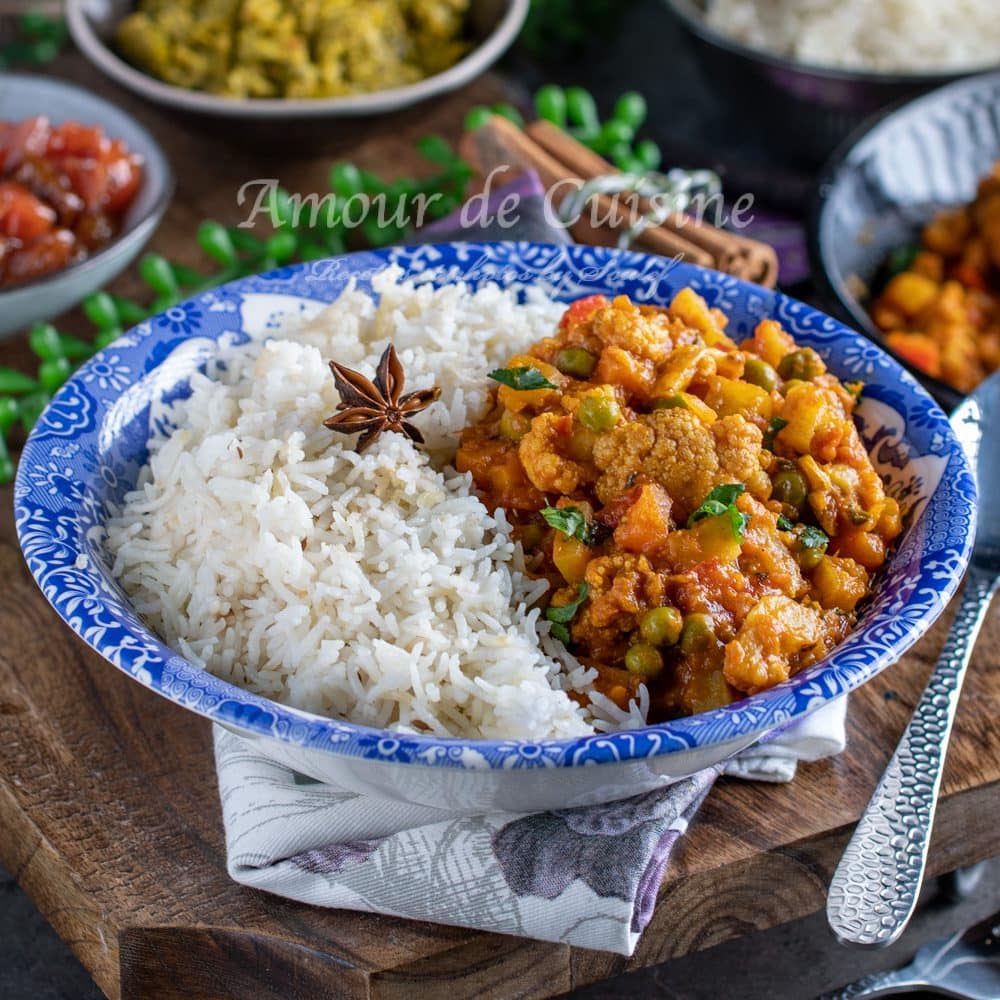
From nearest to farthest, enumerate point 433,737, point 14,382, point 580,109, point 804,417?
point 433,737 < point 804,417 < point 14,382 < point 580,109

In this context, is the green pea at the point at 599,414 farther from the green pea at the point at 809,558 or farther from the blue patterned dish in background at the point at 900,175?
the blue patterned dish in background at the point at 900,175

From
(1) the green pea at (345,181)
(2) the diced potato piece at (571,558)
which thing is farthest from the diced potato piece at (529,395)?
(1) the green pea at (345,181)

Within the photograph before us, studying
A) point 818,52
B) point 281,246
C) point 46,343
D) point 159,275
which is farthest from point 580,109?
point 46,343

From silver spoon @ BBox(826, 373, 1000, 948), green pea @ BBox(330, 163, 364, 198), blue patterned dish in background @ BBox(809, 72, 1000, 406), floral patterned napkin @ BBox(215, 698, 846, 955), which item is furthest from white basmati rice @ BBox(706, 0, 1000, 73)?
floral patterned napkin @ BBox(215, 698, 846, 955)

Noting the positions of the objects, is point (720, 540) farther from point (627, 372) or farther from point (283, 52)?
point (283, 52)

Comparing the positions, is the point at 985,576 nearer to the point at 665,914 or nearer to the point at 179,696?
the point at 665,914

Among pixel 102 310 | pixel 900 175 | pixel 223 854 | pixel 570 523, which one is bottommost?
pixel 223 854
